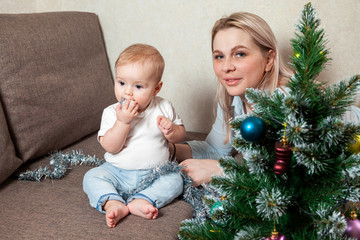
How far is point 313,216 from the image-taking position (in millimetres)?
763

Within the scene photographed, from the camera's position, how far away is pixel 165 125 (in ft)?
3.99

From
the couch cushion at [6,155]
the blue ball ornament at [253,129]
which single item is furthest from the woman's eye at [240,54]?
the couch cushion at [6,155]

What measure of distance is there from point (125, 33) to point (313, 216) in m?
1.53

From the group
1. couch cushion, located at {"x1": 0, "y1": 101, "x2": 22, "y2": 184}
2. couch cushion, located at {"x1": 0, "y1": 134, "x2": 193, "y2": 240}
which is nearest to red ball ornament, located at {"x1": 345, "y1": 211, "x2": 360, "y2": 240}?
couch cushion, located at {"x1": 0, "y1": 134, "x2": 193, "y2": 240}

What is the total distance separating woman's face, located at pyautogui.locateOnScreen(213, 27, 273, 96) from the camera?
51.7 inches

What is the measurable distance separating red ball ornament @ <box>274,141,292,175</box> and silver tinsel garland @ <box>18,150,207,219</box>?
0.47 meters

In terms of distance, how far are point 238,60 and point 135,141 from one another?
1.62ft

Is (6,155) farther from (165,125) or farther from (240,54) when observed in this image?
(240,54)

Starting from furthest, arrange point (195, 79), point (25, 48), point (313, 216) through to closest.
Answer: point (195, 79) < point (25, 48) < point (313, 216)

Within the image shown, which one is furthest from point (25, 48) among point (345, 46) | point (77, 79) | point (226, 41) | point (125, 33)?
point (345, 46)

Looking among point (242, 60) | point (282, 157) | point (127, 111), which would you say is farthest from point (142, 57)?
point (282, 157)

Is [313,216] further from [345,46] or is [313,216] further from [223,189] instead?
[345,46]

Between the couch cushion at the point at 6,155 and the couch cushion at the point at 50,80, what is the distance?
81 millimetres

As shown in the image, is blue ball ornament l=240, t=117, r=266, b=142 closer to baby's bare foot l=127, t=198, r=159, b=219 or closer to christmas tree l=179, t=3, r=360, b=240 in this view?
christmas tree l=179, t=3, r=360, b=240
